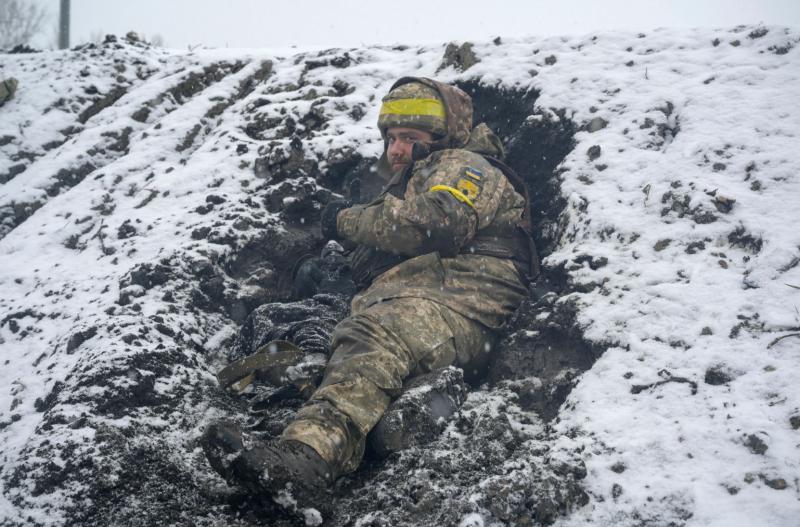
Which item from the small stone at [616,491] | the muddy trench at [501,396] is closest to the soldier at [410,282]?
the muddy trench at [501,396]

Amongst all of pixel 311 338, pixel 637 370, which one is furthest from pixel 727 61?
pixel 311 338

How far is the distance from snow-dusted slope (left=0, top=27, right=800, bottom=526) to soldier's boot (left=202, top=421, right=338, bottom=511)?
1.04ft

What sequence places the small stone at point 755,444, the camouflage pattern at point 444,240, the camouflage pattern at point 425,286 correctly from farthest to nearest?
the camouflage pattern at point 444,240 < the camouflage pattern at point 425,286 < the small stone at point 755,444

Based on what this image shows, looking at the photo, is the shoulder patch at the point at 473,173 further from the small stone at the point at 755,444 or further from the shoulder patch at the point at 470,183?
the small stone at the point at 755,444

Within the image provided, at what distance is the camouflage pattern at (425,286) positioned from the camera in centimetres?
311

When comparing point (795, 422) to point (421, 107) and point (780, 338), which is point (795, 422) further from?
point (421, 107)

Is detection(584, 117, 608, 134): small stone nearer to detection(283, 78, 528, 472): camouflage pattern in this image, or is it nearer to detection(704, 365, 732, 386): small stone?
detection(283, 78, 528, 472): camouflage pattern

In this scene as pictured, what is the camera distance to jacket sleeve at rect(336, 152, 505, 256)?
12.3ft

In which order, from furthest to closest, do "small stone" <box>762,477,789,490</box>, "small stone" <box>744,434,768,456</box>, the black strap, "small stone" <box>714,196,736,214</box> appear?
1. the black strap
2. "small stone" <box>714,196,736,214</box>
3. "small stone" <box>744,434,768,456</box>
4. "small stone" <box>762,477,789,490</box>

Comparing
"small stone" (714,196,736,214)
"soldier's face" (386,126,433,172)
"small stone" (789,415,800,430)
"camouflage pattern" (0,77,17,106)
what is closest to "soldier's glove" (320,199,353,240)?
"soldier's face" (386,126,433,172)

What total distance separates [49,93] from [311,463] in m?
7.01

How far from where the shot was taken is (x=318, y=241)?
5164mm

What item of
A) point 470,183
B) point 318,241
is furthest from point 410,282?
point 318,241

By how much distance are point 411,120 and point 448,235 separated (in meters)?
1.25
